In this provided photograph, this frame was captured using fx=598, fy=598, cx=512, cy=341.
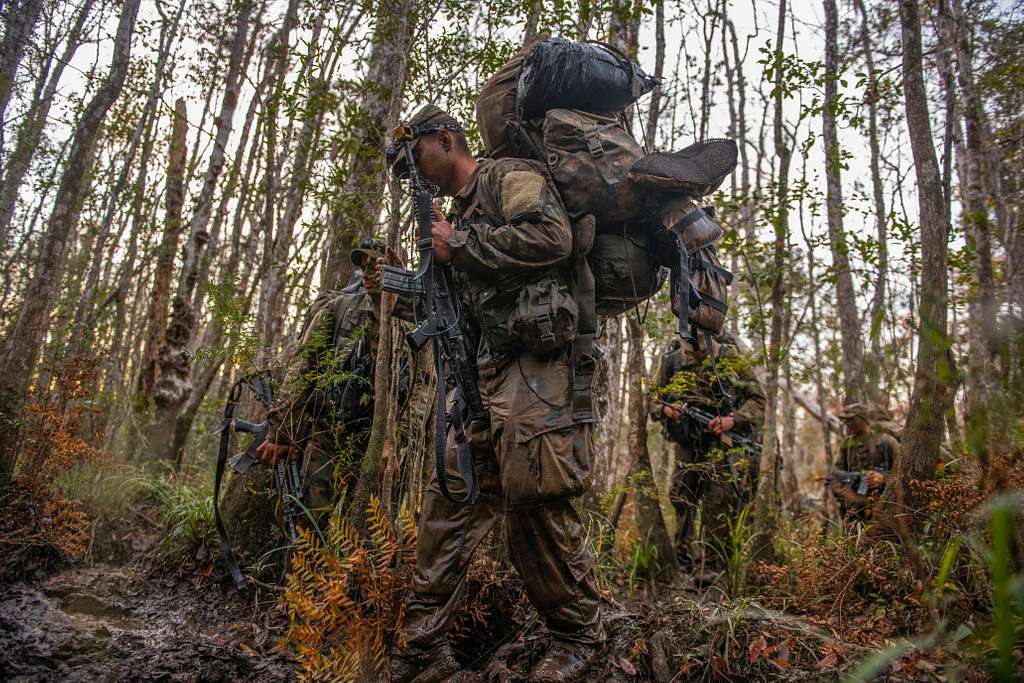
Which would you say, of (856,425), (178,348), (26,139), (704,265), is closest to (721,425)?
(856,425)

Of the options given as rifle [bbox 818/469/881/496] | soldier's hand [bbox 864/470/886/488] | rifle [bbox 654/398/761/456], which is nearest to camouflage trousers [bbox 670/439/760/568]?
rifle [bbox 654/398/761/456]

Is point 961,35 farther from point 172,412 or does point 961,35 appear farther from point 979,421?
point 172,412

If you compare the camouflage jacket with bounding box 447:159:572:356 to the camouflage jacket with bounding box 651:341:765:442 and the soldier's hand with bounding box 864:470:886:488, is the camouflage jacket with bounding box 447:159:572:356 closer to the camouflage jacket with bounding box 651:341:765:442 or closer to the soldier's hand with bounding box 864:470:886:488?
the camouflage jacket with bounding box 651:341:765:442

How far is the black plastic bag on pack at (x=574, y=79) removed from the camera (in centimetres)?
246

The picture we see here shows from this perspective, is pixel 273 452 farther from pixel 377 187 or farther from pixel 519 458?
pixel 519 458

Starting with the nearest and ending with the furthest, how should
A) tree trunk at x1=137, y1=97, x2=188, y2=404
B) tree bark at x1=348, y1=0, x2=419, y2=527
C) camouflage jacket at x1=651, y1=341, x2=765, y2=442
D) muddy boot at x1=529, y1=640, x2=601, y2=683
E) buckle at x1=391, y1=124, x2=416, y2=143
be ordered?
muddy boot at x1=529, y1=640, x2=601, y2=683
buckle at x1=391, y1=124, x2=416, y2=143
tree bark at x1=348, y1=0, x2=419, y2=527
camouflage jacket at x1=651, y1=341, x2=765, y2=442
tree trunk at x1=137, y1=97, x2=188, y2=404

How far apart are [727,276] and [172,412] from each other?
22.0 ft

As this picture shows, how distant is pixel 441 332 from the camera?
2.53m

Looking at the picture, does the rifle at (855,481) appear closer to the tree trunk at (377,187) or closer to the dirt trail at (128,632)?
the tree trunk at (377,187)

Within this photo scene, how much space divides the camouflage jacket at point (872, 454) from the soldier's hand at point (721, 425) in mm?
1262

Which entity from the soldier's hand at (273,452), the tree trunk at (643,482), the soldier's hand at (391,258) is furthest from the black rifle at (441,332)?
the tree trunk at (643,482)

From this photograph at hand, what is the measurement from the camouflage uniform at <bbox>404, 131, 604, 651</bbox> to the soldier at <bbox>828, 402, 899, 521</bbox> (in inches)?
155

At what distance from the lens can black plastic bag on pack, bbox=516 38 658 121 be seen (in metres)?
2.46

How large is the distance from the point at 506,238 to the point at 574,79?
0.77 m
